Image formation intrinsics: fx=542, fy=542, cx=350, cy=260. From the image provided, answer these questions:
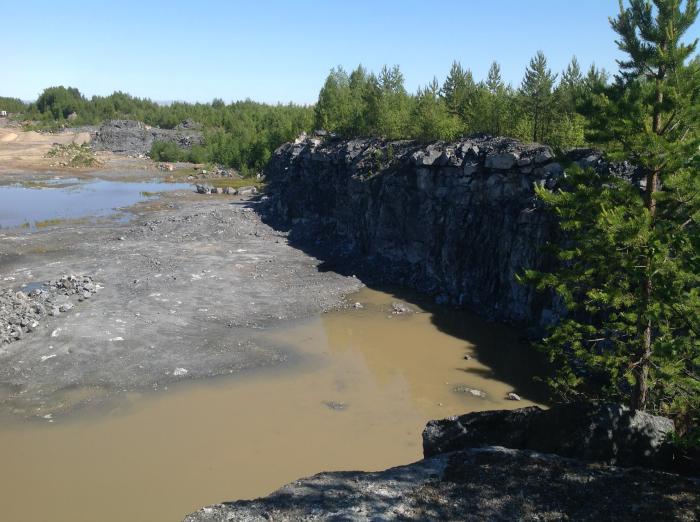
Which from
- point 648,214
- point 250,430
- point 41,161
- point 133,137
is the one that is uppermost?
point 133,137

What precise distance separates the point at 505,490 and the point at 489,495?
1.34ft

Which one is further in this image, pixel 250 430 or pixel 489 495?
pixel 250 430

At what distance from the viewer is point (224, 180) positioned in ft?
320

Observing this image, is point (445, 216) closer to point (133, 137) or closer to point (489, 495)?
point (489, 495)

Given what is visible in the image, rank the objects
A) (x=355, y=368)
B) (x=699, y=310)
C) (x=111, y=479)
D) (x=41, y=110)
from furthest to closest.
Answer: (x=41, y=110) → (x=355, y=368) → (x=111, y=479) → (x=699, y=310)

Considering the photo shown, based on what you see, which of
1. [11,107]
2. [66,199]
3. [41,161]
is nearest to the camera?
[66,199]

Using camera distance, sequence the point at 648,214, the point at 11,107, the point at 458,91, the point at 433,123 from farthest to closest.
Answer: the point at 11,107
the point at 458,91
the point at 433,123
the point at 648,214

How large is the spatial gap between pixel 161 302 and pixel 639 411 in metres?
28.7

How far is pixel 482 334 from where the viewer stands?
32.5m

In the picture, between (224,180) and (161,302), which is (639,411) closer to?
(161,302)

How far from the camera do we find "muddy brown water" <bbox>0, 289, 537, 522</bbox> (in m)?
17.9

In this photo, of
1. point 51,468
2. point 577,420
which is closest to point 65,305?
point 51,468

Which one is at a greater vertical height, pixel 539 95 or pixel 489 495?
pixel 539 95

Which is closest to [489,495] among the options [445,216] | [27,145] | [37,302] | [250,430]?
[250,430]
